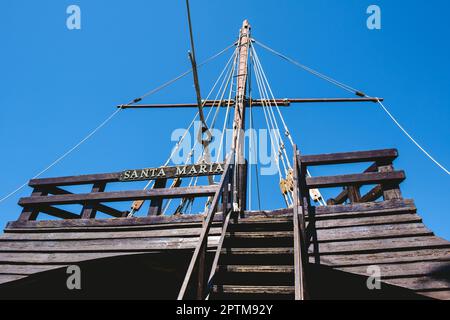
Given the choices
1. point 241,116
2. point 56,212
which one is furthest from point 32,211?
point 241,116

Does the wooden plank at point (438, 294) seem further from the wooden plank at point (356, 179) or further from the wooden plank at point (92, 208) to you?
the wooden plank at point (92, 208)

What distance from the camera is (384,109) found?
824cm

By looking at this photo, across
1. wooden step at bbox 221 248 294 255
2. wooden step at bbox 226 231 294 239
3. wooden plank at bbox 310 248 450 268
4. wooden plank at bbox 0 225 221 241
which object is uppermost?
wooden plank at bbox 0 225 221 241

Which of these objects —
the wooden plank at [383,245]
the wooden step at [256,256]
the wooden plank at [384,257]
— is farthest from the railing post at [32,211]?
the wooden plank at [383,245]

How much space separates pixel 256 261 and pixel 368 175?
2.21 metres

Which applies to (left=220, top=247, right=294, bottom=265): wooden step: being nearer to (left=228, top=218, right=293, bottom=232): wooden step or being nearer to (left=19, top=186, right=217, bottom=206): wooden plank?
(left=228, top=218, right=293, bottom=232): wooden step

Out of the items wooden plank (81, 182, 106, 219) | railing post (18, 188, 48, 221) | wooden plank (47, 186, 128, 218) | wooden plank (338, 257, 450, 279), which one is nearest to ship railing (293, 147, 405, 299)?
wooden plank (338, 257, 450, 279)

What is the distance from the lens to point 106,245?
5.54m

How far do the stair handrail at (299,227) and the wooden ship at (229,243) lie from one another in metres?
0.02

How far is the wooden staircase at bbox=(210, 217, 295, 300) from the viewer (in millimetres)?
4062

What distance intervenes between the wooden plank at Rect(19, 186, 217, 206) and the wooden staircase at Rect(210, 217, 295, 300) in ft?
2.96

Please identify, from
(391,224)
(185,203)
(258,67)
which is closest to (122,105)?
(185,203)

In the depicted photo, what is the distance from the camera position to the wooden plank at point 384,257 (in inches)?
164
